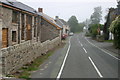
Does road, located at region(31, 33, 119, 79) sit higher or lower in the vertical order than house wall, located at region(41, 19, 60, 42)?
lower

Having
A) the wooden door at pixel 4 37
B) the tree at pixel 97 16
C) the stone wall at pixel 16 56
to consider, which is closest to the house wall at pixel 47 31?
the stone wall at pixel 16 56

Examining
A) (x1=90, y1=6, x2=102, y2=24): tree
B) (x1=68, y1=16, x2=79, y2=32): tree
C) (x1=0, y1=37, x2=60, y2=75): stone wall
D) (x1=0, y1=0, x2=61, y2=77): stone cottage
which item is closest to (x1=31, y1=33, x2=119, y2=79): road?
(x1=0, y1=37, x2=60, y2=75): stone wall

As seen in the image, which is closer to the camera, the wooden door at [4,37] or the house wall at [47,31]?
the wooden door at [4,37]

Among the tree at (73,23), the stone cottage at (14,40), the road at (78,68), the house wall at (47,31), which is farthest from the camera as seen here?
the tree at (73,23)

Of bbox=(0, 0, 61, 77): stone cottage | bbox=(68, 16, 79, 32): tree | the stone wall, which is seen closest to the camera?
the stone wall

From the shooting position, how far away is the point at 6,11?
50.7ft

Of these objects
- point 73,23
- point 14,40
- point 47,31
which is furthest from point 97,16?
point 14,40

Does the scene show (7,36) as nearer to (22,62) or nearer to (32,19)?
(22,62)

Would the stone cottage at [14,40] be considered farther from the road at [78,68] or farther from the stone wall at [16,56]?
the road at [78,68]

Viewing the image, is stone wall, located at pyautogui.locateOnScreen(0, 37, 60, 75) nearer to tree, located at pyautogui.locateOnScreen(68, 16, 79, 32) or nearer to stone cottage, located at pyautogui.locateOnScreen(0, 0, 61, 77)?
stone cottage, located at pyautogui.locateOnScreen(0, 0, 61, 77)

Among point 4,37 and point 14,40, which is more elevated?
point 4,37

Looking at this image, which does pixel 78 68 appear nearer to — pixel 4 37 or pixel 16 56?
pixel 16 56

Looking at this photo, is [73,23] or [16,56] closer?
[16,56]

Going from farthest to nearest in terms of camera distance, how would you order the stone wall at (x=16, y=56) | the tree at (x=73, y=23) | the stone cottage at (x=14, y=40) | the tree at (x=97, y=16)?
the tree at (x=97, y=16)
the tree at (x=73, y=23)
the stone cottage at (x=14, y=40)
the stone wall at (x=16, y=56)
